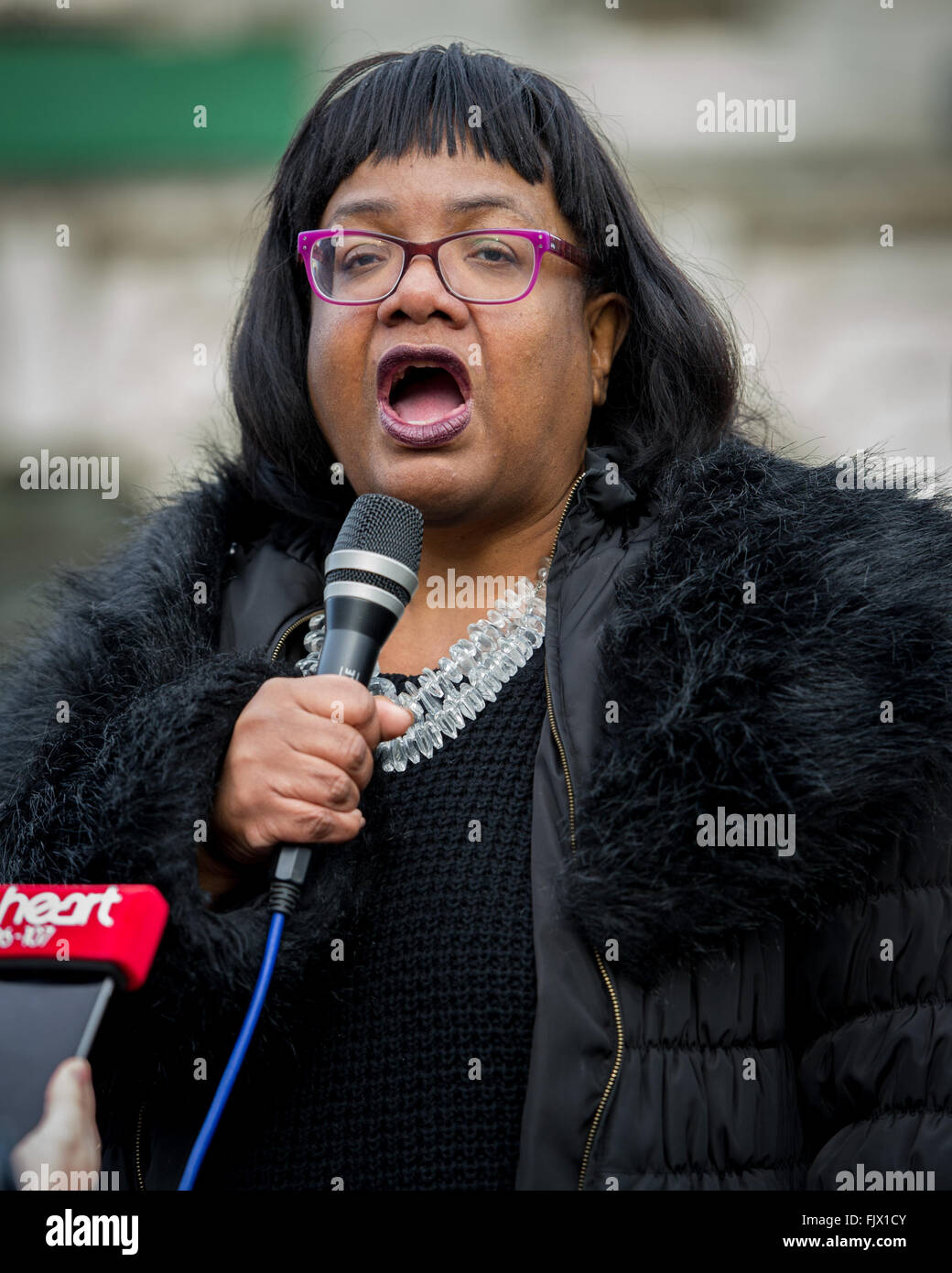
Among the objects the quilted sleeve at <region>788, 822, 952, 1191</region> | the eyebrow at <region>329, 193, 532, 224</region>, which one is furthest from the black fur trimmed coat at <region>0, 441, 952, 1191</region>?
the eyebrow at <region>329, 193, 532, 224</region>

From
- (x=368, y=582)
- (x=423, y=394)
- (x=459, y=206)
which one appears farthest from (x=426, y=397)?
(x=368, y=582)

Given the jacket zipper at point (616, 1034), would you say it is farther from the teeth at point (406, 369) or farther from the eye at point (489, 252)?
the eye at point (489, 252)

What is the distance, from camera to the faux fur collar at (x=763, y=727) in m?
1.44

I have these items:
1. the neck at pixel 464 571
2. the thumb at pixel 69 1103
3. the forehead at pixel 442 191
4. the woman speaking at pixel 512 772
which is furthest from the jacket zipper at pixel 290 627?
the thumb at pixel 69 1103

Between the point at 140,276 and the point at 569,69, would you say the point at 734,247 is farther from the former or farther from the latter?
the point at 140,276

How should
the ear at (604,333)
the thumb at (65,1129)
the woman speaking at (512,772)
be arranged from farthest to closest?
the ear at (604,333)
the woman speaking at (512,772)
the thumb at (65,1129)

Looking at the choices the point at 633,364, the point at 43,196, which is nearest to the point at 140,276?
the point at 43,196

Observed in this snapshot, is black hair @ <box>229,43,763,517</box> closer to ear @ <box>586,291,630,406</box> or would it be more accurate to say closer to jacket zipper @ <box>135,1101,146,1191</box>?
ear @ <box>586,291,630,406</box>

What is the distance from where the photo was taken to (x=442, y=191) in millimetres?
1741

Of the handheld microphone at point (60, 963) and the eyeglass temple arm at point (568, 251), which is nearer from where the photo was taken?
the handheld microphone at point (60, 963)

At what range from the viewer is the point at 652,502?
1.79 metres

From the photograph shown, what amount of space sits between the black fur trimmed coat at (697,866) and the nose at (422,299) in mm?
401

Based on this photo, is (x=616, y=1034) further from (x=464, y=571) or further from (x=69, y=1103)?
(x=464, y=571)

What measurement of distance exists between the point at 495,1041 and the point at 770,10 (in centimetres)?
546
